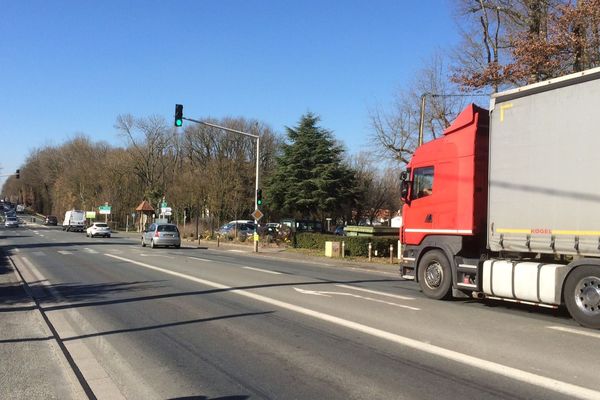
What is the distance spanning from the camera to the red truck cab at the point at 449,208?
11477 mm

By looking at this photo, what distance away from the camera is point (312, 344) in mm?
7430

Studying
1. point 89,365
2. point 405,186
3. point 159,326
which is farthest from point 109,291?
point 405,186

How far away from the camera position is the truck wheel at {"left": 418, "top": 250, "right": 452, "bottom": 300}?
1176 cm

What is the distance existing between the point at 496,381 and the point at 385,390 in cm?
128

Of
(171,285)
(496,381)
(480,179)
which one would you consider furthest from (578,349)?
(171,285)

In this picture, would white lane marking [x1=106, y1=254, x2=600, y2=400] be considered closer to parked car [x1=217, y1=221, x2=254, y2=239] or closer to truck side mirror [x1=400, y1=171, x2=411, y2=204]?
truck side mirror [x1=400, y1=171, x2=411, y2=204]

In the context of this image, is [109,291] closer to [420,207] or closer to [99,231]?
[420,207]

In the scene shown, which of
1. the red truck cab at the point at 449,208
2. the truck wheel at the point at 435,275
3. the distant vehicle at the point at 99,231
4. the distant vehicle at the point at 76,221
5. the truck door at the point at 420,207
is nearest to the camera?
the red truck cab at the point at 449,208

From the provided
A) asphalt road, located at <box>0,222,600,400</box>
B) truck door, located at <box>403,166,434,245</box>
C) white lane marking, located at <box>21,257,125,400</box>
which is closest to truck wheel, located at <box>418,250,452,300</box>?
asphalt road, located at <box>0,222,600,400</box>

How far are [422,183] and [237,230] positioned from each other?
3330 centimetres

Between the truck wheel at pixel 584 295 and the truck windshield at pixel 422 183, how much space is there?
13.7 feet

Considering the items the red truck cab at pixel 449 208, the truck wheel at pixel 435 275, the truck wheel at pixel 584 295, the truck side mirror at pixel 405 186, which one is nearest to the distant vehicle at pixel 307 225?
the truck side mirror at pixel 405 186

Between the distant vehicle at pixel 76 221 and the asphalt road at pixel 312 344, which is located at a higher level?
the distant vehicle at pixel 76 221

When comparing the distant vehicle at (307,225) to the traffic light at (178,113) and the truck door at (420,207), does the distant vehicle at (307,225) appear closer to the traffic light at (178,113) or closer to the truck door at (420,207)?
the traffic light at (178,113)
